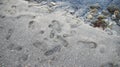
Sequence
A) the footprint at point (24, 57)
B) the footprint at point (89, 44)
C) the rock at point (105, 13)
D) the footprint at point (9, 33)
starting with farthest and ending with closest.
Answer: the rock at point (105, 13), the footprint at point (9, 33), the footprint at point (89, 44), the footprint at point (24, 57)

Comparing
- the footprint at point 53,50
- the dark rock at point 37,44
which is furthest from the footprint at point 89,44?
the dark rock at point 37,44

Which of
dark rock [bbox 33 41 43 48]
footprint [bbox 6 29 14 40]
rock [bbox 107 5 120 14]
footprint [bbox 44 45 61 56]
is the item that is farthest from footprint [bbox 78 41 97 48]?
footprint [bbox 6 29 14 40]

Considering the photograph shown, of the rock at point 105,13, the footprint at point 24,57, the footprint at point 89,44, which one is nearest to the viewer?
the footprint at point 24,57

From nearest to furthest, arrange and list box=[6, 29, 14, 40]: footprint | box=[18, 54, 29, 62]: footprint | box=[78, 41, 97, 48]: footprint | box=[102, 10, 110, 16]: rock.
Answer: box=[18, 54, 29, 62]: footprint
box=[78, 41, 97, 48]: footprint
box=[6, 29, 14, 40]: footprint
box=[102, 10, 110, 16]: rock

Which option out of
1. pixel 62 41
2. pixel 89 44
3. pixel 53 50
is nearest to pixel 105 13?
pixel 89 44

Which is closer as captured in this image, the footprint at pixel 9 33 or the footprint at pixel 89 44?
the footprint at pixel 89 44

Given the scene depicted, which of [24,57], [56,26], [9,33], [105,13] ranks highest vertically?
[105,13]

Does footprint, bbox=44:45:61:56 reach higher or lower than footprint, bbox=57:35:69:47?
lower

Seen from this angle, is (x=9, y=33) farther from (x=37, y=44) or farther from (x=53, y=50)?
(x=53, y=50)

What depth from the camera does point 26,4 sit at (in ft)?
12.6

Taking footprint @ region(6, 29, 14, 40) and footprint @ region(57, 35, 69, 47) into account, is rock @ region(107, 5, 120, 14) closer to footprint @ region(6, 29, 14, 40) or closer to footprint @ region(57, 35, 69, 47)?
footprint @ region(57, 35, 69, 47)

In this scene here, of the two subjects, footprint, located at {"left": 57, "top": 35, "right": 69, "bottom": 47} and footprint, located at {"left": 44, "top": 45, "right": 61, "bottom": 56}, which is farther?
footprint, located at {"left": 57, "top": 35, "right": 69, "bottom": 47}

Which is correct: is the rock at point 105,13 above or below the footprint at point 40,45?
above

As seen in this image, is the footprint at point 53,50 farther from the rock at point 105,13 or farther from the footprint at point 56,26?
the rock at point 105,13
